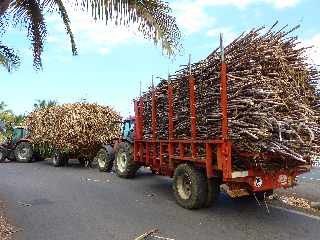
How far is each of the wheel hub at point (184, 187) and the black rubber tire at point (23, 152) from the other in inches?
543

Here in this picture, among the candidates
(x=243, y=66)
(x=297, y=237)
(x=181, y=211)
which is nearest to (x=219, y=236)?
(x=297, y=237)

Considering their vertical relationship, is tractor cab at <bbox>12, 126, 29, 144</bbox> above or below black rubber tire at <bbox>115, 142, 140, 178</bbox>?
above

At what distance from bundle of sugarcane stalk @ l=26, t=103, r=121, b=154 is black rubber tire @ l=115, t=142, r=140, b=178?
12.4 ft

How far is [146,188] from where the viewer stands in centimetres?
1221

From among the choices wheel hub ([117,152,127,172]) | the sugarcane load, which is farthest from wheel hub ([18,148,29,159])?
wheel hub ([117,152,127,172])

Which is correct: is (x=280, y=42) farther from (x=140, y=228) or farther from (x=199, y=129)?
(x=140, y=228)

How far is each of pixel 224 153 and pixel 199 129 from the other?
1199mm

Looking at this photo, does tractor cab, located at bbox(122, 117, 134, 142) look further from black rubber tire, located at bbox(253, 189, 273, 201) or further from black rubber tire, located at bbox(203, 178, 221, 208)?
black rubber tire, located at bbox(203, 178, 221, 208)

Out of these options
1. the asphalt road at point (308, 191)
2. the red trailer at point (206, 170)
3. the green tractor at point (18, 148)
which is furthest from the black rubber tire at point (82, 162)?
the asphalt road at point (308, 191)

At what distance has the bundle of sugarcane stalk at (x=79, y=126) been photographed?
1780cm

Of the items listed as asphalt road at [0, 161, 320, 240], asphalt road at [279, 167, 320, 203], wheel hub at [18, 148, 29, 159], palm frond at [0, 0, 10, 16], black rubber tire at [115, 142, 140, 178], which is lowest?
asphalt road at [0, 161, 320, 240]

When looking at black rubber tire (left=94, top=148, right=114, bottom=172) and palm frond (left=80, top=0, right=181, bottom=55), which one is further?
black rubber tire (left=94, top=148, right=114, bottom=172)

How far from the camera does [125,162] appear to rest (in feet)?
46.1

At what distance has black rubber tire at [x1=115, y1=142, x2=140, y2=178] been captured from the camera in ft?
45.2
